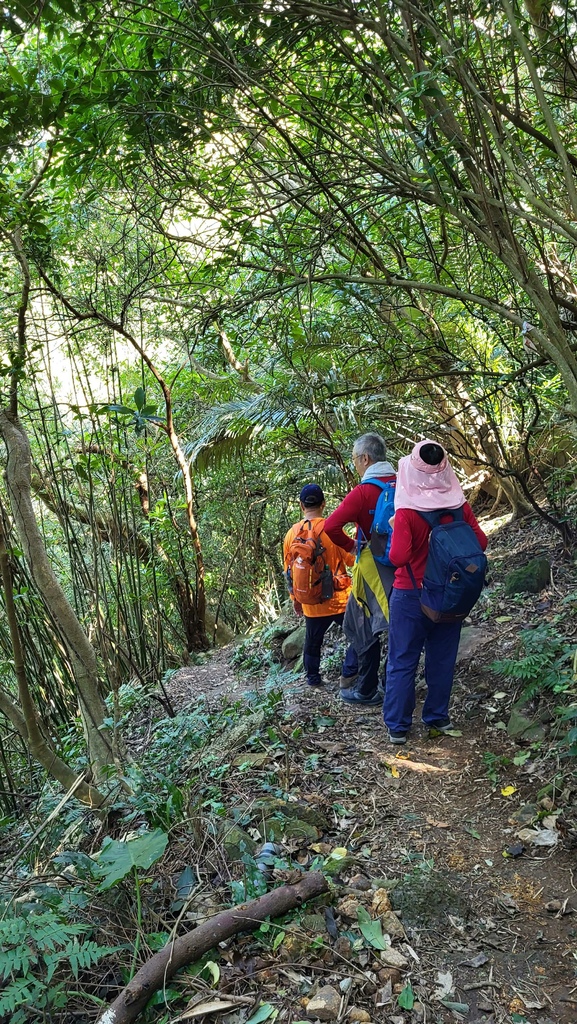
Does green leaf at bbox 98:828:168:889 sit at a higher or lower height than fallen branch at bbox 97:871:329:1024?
higher

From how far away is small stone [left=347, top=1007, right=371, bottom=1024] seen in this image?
194 centimetres

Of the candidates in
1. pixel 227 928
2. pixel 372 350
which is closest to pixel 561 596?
pixel 372 350

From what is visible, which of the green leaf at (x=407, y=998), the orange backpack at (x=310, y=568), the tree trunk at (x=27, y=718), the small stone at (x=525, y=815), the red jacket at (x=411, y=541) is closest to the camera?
the green leaf at (x=407, y=998)

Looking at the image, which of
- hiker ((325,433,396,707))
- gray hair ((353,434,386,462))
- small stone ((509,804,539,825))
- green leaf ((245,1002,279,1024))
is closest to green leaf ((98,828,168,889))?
green leaf ((245,1002,279,1024))

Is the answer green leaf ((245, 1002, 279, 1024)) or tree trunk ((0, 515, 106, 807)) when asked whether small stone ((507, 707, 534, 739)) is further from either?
tree trunk ((0, 515, 106, 807))

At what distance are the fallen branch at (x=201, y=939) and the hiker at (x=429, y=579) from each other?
1.56 m

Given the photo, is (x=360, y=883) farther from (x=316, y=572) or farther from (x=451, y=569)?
(x=316, y=572)

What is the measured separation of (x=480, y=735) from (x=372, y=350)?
8.92 feet

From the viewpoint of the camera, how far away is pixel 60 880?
2439mm

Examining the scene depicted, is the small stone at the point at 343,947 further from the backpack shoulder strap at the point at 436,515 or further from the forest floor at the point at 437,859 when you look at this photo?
the backpack shoulder strap at the point at 436,515

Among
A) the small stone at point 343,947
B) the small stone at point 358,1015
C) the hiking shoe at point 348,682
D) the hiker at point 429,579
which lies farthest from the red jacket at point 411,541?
the small stone at point 358,1015

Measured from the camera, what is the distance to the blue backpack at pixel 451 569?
346cm

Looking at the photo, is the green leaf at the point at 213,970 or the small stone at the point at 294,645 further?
the small stone at the point at 294,645

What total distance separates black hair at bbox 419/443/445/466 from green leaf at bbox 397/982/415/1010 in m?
2.36
